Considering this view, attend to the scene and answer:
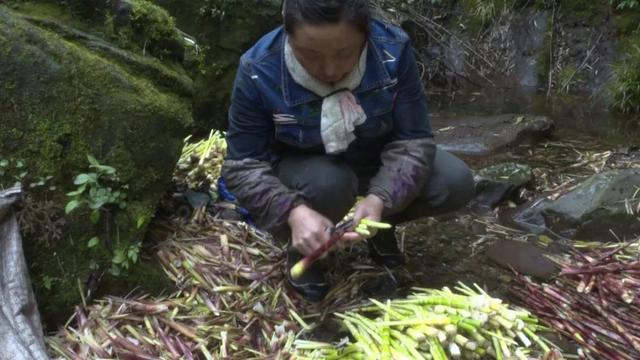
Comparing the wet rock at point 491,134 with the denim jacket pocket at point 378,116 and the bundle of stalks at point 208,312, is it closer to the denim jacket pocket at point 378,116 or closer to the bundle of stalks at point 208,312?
the bundle of stalks at point 208,312

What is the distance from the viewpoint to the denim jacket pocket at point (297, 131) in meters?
2.70

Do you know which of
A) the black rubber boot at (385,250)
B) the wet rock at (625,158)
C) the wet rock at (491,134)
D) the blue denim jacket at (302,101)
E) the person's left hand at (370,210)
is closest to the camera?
the person's left hand at (370,210)

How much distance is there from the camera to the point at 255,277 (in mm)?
3100

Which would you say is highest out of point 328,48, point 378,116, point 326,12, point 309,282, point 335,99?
point 326,12

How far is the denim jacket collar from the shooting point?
264cm

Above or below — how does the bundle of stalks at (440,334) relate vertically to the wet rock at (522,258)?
above

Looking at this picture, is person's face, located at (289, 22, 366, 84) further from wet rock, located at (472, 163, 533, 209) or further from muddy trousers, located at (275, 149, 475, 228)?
wet rock, located at (472, 163, 533, 209)

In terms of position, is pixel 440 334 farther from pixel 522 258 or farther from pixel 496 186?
pixel 496 186

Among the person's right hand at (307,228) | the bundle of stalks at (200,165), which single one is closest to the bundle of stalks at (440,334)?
the person's right hand at (307,228)

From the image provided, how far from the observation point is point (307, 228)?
8.13 feet

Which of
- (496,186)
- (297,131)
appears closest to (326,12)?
(297,131)

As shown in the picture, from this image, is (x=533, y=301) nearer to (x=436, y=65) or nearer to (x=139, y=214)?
(x=139, y=214)

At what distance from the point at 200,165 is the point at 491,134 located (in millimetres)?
2808

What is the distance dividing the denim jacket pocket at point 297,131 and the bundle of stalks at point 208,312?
0.68 m
